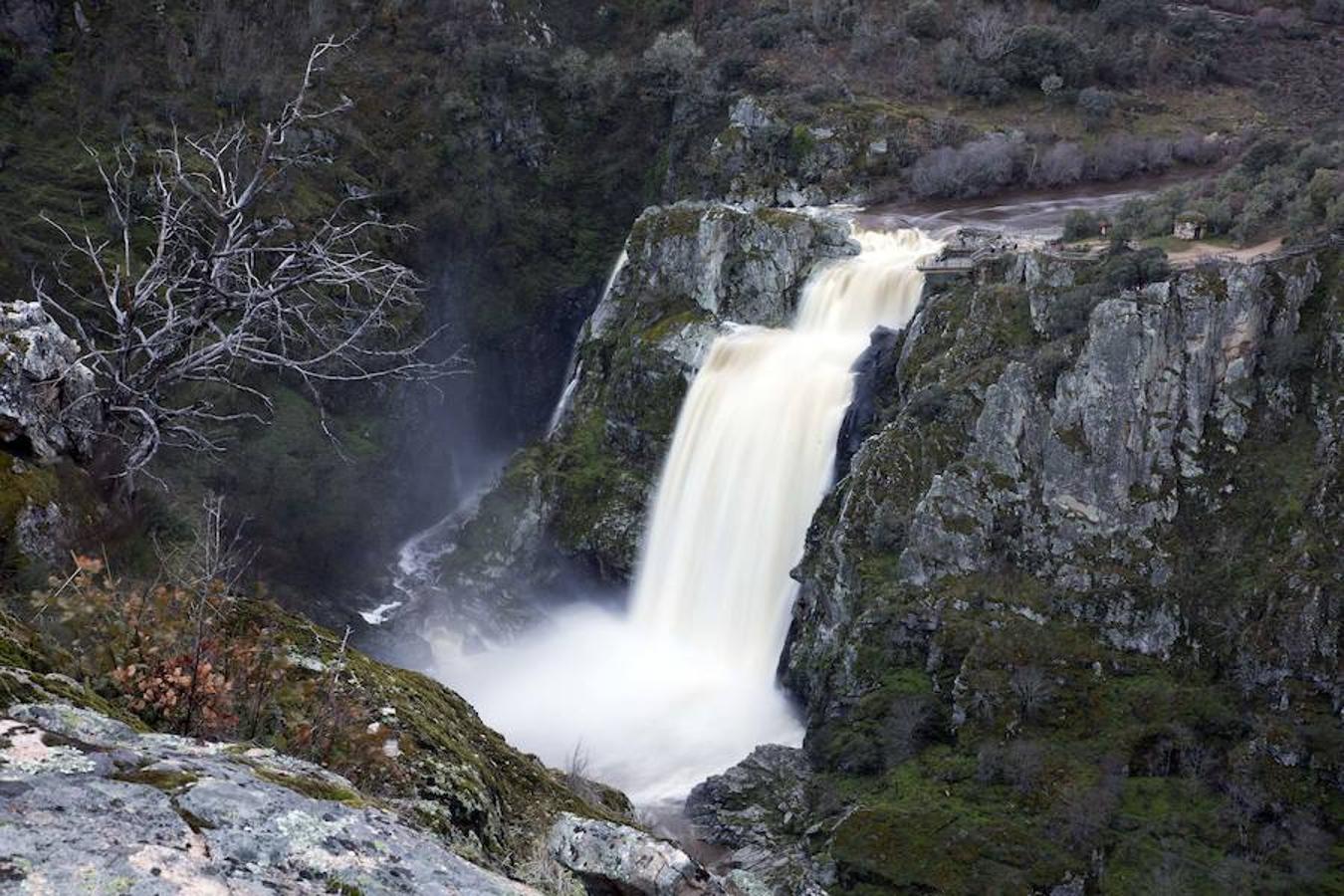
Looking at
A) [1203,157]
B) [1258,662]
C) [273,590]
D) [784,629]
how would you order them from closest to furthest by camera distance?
[1258,662] < [784,629] < [273,590] < [1203,157]

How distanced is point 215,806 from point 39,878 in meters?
0.76

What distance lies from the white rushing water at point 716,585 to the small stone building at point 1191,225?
23.1ft

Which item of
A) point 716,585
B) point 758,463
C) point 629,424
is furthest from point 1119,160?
Answer: point 716,585

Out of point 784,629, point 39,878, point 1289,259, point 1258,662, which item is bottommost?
point 39,878

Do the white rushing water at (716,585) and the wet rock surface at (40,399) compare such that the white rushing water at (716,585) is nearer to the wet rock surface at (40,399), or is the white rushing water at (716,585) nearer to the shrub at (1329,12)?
the wet rock surface at (40,399)

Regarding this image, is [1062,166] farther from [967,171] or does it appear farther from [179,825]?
[179,825]

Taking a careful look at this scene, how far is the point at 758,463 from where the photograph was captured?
32875mm

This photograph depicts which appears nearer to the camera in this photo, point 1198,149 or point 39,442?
point 39,442

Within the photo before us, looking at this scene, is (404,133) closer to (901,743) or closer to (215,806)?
(901,743)

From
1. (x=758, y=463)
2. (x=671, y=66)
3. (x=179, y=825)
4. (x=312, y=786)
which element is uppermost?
(x=671, y=66)

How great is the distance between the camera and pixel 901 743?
24797 millimetres

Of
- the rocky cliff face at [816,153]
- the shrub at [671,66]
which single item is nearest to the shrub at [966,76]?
→ the rocky cliff face at [816,153]

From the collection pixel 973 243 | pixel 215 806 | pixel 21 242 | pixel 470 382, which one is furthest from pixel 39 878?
pixel 470 382

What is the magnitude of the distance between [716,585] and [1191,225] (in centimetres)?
1606
